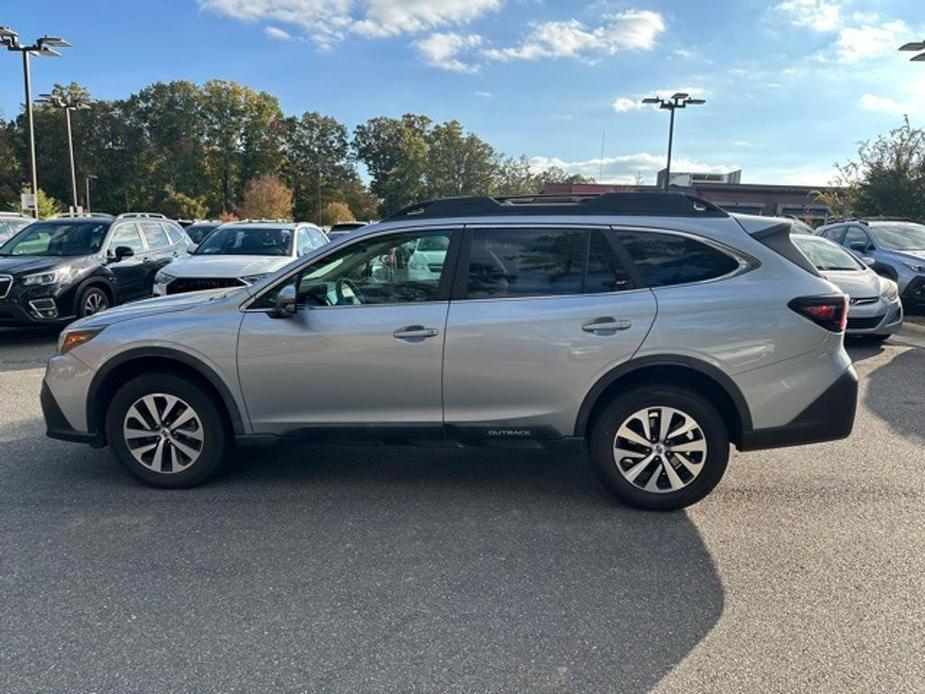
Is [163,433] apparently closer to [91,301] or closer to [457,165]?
[91,301]

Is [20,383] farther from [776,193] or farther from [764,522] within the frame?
[776,193]

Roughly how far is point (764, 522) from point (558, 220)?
7.18ft

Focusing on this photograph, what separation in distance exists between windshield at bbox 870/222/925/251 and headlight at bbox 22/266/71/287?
1339 centimetres

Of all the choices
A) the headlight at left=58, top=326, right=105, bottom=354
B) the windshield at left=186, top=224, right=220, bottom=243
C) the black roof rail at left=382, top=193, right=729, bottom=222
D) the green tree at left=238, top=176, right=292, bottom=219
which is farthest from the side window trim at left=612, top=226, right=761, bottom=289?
the green tree at left=238, top=176, right=292, bottom=219

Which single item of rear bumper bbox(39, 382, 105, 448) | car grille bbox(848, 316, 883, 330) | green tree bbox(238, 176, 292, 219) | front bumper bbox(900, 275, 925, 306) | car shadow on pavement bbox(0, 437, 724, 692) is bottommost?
car shadow on pavement bbox(0, 437, 724, 692)

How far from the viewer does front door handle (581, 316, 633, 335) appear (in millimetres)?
3773

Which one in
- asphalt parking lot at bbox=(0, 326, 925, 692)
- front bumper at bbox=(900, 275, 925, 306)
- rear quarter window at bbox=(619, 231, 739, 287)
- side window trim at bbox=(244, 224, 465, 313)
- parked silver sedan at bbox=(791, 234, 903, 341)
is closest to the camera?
asphalt parking lot at bbox=(0, 326, 925, 692)

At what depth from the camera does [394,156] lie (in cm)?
7869

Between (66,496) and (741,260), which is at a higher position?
(741,260)

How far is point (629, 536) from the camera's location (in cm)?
366

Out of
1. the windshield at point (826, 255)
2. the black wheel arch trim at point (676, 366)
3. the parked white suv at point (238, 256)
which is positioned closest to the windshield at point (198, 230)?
the parked white suv at point (238, 256)

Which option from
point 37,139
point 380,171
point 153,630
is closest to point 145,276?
point 153,630

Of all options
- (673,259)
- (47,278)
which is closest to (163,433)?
(673,259)

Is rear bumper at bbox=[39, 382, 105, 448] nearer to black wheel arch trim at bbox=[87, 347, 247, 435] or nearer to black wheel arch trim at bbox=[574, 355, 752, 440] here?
black wheel arch trim at bbox=[87, 347, 247, 435]
